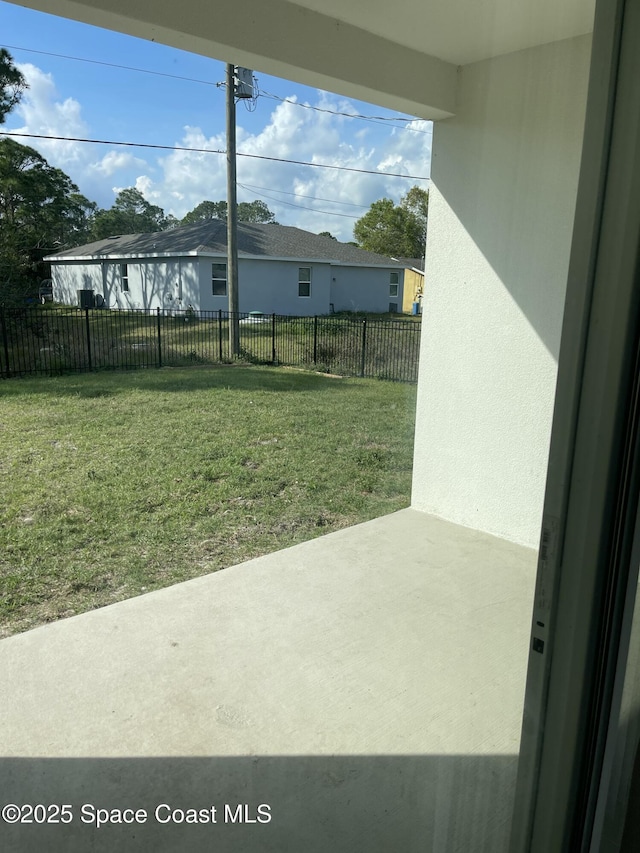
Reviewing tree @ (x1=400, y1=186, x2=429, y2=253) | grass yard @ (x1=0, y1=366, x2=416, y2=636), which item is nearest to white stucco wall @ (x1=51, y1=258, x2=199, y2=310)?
grass yard @ (x1=0, y1=366, x2=416, y2=636)

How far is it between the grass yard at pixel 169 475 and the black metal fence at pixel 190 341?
0.15 meters

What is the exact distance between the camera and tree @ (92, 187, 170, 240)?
2169mm

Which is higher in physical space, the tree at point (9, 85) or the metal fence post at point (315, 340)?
the tree at point (9, 85)

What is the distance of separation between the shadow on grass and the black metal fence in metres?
0.08

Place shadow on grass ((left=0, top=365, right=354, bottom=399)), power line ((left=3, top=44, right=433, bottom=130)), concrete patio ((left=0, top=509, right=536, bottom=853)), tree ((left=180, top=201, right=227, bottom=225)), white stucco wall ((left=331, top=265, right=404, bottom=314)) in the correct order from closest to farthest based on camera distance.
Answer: concrete patio ((left=0, top=509, right=536, bottom=853)) < power line ((left=3, top=44, right=433, bottom=130)) < white stucco wall ((left=331, top=265, right=404, bottom=314)) < tree ((left=180, top=201, right=227, bottom=225)) < shadow on grass ((left=0, top=365, right=354, bottom=399))

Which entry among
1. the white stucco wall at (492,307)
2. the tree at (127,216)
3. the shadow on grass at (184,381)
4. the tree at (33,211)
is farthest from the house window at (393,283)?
the shadow on grass at (184,381)

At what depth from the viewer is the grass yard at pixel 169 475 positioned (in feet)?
7.82

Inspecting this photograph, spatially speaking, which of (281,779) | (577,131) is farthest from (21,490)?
(577,131)

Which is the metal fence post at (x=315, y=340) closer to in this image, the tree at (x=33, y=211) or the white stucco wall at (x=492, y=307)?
the white stucco wall at (x=492, y=307)

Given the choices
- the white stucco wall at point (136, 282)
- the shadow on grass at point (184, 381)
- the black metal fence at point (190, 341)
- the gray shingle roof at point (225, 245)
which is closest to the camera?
the white stucco wall at point (136, 282)

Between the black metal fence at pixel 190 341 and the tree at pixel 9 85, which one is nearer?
the tree at pixel 9 85

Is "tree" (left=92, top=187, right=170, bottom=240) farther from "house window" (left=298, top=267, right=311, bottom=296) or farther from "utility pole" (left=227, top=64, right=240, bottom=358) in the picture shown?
"house window" (left=298, top=267, right=311, bottom=296)

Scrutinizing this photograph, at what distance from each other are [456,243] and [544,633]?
6.89 ft

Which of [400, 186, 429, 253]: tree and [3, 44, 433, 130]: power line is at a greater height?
[3, 44, 433, 130]: power line
